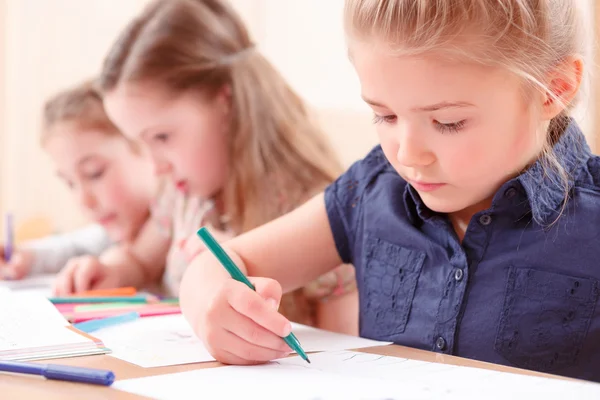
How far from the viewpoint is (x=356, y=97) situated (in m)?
1.60

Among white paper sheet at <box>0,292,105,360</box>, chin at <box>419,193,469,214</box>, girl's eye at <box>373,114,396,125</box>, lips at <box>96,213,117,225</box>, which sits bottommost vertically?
lips at <box>96,213,117,225</box>

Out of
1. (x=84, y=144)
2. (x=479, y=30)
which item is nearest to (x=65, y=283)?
(x=84, y=144)

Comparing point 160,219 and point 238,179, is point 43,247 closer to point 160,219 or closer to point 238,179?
point 160,219

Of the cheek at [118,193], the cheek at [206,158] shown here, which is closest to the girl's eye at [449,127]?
the cheek at [206,158]

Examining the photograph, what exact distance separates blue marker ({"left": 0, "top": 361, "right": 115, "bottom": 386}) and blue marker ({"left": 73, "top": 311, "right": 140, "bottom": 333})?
0.74 ft

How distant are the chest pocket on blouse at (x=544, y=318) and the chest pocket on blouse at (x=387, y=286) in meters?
0.11

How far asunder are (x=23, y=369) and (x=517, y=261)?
46cm

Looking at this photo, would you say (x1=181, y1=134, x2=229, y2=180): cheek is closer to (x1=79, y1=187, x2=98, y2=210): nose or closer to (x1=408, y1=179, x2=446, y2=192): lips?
(x1=79, y1=187, x2=98, y2=210): nose

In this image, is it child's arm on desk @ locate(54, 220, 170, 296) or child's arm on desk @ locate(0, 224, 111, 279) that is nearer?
child's arm on desk @ locate(54, 220, 170, 296)

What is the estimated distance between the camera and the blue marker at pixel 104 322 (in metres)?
0.85

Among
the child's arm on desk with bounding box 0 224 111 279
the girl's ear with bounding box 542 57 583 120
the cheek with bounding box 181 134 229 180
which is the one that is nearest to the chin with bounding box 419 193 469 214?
the girl's ear with bounding box 542 57 583 120

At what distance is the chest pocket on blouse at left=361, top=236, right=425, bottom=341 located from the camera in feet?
2.65

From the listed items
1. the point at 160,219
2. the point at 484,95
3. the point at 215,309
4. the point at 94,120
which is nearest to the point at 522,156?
the point at 484,95

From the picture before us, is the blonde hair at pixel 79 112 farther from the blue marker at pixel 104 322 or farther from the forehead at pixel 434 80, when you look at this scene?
the forehead at pixel 434 80
